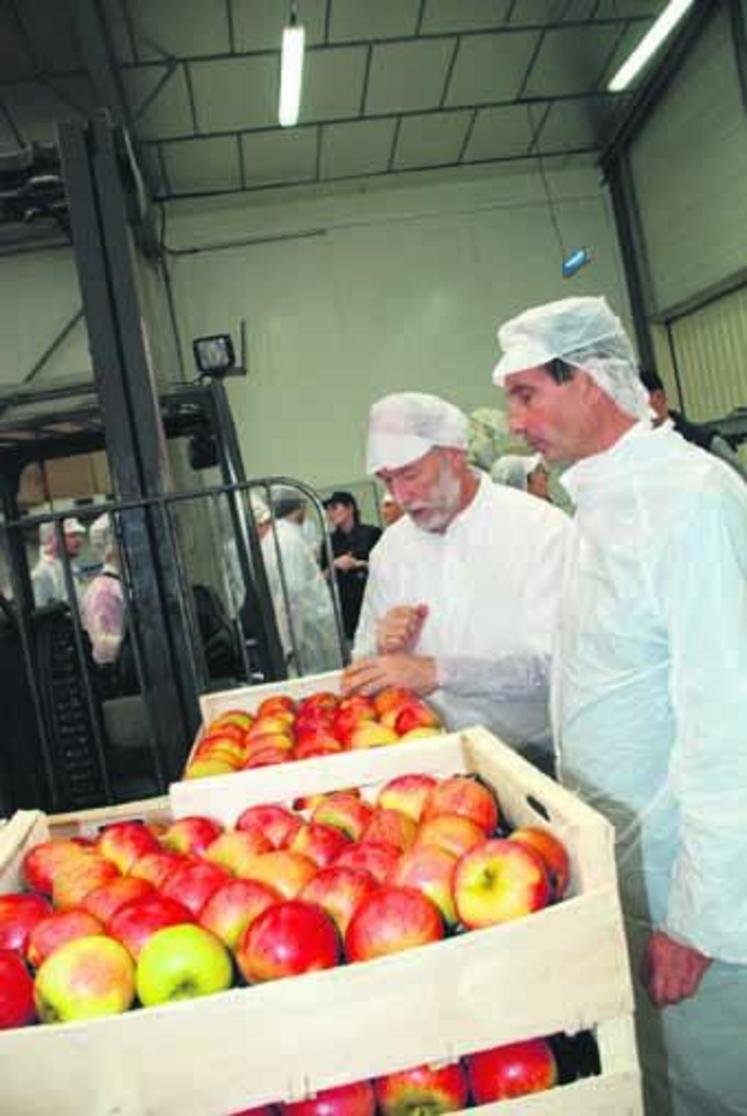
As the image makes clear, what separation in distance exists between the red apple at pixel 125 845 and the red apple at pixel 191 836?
3cm

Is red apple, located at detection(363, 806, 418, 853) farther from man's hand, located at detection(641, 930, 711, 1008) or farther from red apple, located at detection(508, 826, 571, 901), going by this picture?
man's hand, located at detection(641, 930, 711, 1008)

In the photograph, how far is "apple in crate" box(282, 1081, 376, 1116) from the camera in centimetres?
106

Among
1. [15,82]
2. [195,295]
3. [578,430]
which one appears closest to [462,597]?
[578,430]

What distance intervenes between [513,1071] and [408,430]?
1.81 meters

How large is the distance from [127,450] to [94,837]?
1.33 m

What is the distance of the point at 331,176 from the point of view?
36.1 feet

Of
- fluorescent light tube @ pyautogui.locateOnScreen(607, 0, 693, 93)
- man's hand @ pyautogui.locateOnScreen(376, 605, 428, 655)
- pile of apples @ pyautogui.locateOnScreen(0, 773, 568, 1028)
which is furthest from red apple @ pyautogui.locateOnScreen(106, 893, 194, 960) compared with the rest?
fluorescent light tube @ pyautogui.locateOnScreen(607, 0, 693, 93)

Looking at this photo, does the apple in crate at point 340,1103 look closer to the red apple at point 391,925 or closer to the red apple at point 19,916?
the red apple at point 391,925

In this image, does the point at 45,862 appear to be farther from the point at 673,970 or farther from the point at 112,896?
the point at 673,970

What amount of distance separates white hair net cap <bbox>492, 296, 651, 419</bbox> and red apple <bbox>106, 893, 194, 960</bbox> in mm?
1238

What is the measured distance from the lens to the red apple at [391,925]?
3.68ft

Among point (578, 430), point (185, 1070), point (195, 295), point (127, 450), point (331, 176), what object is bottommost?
point (185, 1070)

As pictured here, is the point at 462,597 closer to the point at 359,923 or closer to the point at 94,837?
the point at 94,837

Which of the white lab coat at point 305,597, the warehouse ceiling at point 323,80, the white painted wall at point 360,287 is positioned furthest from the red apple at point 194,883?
the white painted wall at point 360,287
